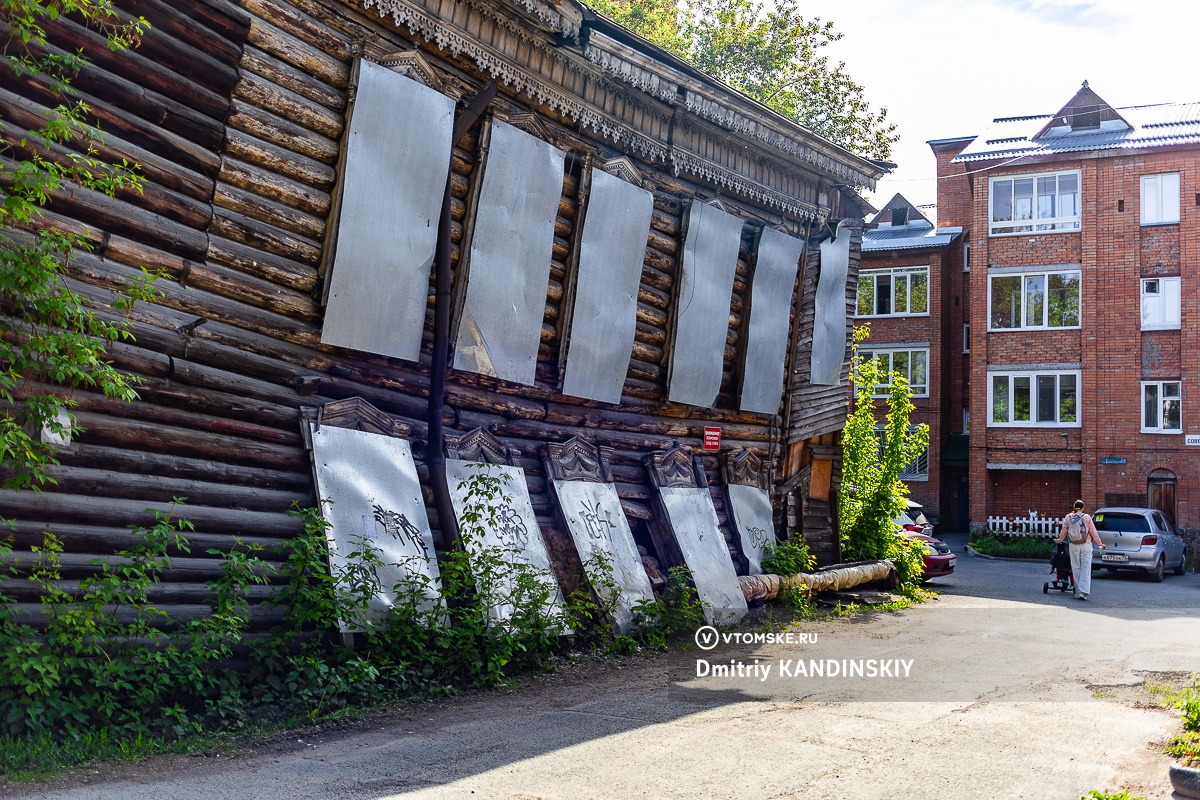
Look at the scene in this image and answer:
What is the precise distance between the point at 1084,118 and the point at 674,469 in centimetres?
2892

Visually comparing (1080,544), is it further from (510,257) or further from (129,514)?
(129,514)

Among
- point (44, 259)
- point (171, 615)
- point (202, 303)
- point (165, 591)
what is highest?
point (202, 303)

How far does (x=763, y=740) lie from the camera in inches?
280

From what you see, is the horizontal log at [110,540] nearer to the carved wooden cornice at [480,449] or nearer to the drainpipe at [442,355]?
the drainpipe at [442,355]

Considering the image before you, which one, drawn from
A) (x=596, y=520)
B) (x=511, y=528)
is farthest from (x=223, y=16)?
(x=596, y=520)

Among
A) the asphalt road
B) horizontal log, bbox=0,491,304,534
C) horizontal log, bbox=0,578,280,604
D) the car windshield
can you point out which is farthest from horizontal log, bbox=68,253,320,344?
the car windshield

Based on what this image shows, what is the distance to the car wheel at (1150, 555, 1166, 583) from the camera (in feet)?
74.8

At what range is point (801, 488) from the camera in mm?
16922

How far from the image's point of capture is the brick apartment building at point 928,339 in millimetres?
37719

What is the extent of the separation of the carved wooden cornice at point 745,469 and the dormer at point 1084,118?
25641 millimetres

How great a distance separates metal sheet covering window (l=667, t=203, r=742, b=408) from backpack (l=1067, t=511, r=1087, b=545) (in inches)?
291

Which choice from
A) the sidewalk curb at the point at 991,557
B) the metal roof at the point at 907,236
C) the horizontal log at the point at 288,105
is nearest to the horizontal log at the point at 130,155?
the horizontal log at the point at 288,105

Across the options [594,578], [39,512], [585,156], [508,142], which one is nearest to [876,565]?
[594,578]

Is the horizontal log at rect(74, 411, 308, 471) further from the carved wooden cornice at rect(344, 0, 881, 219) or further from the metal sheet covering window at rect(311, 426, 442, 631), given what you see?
the carved wooden cornice at rect(344, 0, 881, 219)
